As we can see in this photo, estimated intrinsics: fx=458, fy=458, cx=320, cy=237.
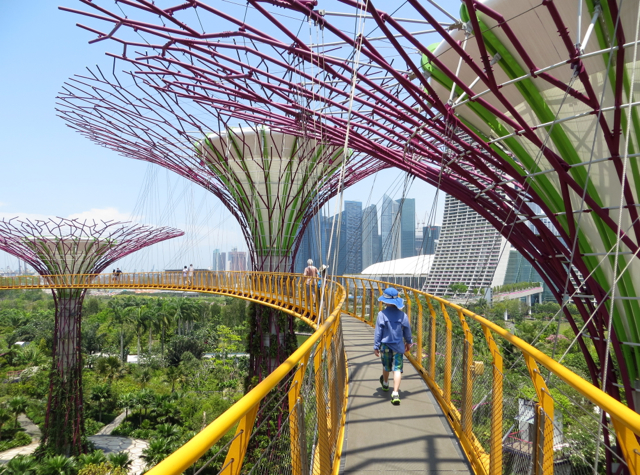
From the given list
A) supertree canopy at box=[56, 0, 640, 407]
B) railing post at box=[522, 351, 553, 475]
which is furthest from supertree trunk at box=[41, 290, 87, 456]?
railing post at box=[522, 351, 553, 475]

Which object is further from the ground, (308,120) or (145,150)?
(145,150)

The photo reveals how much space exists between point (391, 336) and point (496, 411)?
6.83 feet

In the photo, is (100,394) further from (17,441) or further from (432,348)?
(432,348)

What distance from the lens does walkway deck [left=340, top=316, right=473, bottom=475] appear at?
3771 mm

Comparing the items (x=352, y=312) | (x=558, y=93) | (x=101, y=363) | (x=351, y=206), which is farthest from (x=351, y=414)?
(x=351, y=206)

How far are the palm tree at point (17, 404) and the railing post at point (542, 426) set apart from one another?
1378 inches

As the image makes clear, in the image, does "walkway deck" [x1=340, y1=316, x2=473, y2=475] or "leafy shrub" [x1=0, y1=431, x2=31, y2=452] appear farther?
"leafy shrub" [x1=0, y1=431, x2=31, y2=452]

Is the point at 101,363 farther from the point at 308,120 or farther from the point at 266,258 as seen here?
the point at 308,120

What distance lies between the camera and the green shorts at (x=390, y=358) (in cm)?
534

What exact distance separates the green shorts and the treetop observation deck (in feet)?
1.29

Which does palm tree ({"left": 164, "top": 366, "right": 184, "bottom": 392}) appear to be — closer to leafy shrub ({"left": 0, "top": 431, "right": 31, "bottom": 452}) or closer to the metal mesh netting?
leafy shrub ({"left": 0, "top": 431, "right": 31, "bottom": 452})

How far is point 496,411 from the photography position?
3.40 meters

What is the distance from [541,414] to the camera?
2471mm

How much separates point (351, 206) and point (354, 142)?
44.2 meters
